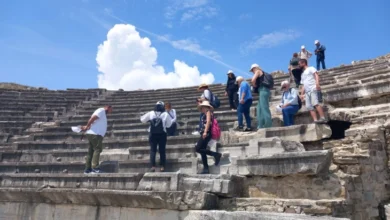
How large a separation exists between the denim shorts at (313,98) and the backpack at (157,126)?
8.28 ft


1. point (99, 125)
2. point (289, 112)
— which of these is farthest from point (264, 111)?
point (99, 125)

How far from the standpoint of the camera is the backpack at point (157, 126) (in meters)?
6.27

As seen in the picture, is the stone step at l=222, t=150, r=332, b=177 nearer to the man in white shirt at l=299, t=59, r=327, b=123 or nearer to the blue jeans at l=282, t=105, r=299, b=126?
the man in white shirt at l=299, t=59, r=327, b=123

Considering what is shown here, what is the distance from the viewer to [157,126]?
629 cm

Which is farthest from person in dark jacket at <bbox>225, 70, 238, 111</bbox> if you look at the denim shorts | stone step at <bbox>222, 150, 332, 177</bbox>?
stone step at <bbox>222, 150, 332, 177</bbox>

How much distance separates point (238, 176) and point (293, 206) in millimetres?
922

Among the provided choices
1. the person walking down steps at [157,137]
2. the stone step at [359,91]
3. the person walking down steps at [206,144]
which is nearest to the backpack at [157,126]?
the person walking down steps at [157,137]

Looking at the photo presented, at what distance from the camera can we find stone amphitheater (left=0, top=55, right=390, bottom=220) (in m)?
4.70

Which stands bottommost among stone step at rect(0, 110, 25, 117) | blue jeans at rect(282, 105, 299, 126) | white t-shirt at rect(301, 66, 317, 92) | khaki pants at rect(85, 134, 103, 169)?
khaki pants at rect(85, 134, 103, 169)

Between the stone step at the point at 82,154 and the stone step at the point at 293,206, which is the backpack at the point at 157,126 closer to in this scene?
the stone step at the point at 82,154

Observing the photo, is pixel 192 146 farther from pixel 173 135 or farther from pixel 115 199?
pixel 115 199

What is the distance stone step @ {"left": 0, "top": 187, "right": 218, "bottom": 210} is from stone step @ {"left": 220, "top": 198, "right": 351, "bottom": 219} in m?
0.34

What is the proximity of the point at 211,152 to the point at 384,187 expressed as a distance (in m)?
2.68

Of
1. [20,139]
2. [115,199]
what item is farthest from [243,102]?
[20,139]
